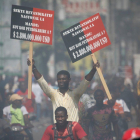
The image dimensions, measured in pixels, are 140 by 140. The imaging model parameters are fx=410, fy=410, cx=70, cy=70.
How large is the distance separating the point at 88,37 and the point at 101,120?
4.37 ft

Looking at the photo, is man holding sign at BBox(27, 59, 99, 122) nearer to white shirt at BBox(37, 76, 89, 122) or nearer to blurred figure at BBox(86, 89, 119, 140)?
white shirt at BBox(37, 76, 89, 122)

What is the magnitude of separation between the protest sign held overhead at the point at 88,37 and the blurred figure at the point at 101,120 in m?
0.81

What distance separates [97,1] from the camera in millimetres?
40344

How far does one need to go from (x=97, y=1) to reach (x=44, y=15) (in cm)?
3458

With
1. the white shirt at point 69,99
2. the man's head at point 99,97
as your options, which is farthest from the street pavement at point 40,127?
the white shirt at point 69,99

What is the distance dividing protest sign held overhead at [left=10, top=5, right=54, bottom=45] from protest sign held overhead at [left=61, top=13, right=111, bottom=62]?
0.37 m

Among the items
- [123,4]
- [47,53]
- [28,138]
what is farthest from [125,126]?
[123,4]

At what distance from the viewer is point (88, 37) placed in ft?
Answer: 21.5

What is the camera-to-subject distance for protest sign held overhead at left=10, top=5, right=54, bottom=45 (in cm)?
627

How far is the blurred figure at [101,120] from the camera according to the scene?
20.6ft

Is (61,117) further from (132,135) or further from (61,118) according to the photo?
(132,135)

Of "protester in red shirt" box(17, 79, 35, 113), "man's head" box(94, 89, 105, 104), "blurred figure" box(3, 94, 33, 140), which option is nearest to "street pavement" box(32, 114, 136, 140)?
"protester in red shirt" box(17, 79, 35, 113)

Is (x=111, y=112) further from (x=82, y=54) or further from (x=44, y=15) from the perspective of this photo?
(x=44, y=15)

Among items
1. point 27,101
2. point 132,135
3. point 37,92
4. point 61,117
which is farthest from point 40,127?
point 132,135
